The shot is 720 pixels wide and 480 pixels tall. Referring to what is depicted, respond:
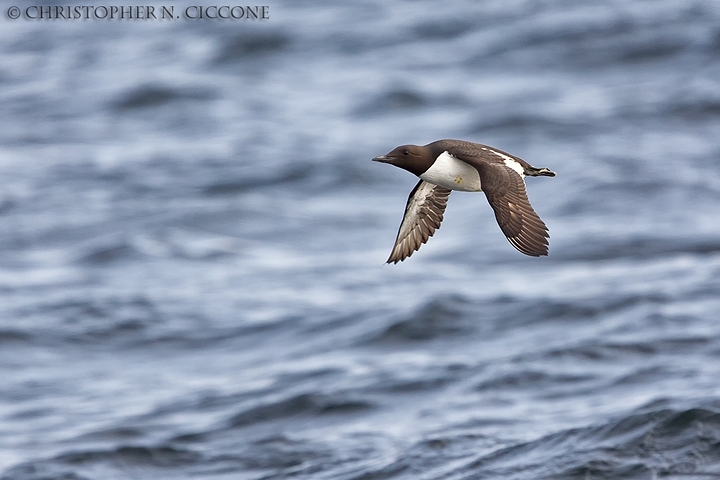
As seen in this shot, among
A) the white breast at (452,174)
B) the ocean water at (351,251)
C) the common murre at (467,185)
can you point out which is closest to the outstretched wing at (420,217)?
the common murre at (467,185)

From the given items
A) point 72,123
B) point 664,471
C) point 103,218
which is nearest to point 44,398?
point 103,218

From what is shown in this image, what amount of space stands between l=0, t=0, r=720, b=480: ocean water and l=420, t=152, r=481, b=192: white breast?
4460 mm

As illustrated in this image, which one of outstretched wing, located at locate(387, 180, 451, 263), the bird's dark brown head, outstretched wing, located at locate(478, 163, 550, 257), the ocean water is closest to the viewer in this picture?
outstretched wing, located at locate(478, 163, 550, 257)

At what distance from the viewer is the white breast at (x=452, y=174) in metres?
8.88

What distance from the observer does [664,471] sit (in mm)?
12039

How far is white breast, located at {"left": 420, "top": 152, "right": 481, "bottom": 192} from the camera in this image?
8875mm

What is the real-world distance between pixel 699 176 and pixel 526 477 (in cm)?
1147

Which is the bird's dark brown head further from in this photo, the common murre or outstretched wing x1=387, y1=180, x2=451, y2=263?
outstretched wing x1=387, y1=180, x2=451, y2=263

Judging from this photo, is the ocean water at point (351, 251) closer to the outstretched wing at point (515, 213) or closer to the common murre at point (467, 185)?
the common murre at point (467, 185)

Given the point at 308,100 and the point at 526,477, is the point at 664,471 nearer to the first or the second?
the point at 526,477

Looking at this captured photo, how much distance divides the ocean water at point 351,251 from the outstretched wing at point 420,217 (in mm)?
3933

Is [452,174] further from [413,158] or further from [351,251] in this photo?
[351,251]

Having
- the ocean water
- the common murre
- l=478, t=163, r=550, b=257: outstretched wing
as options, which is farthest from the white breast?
the ocean water

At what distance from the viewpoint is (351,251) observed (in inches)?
895
